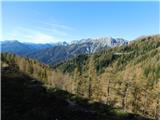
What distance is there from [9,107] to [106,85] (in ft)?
281

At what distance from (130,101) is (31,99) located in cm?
7854

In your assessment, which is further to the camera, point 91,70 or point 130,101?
point 91,70

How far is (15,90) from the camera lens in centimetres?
2711

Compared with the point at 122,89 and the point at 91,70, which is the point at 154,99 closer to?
the point at 122,89

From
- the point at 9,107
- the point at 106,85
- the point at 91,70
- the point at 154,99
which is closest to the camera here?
the point at 9,107

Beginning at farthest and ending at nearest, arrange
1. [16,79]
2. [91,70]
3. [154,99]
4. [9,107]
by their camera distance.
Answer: [91,70], [154,99], [16,79], [9,107]

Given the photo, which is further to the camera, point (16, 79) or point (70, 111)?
point (16, 79)

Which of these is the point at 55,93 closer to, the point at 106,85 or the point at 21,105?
the point at 21,105

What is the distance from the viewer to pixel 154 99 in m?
99.2

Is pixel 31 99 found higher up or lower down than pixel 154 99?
higher up

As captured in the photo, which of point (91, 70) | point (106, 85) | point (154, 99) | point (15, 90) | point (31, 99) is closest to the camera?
point (31, 99)

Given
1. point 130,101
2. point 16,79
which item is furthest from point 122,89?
point 16,79

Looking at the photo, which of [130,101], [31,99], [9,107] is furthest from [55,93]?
[130,101]

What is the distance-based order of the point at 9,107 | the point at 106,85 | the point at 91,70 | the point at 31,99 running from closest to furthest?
the point at 9,107 < the point at 31,99 < the point at 106,85 < the point at 91,70
